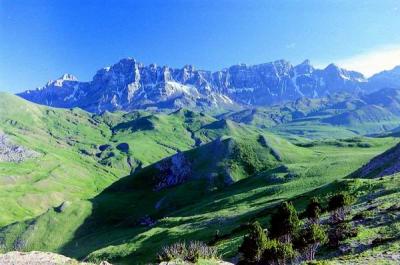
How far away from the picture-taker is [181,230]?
139625mm

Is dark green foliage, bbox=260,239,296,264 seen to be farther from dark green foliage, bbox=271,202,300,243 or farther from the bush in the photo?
dark green foliage, bbox=271,202,300,243

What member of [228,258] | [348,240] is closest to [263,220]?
[228,258]

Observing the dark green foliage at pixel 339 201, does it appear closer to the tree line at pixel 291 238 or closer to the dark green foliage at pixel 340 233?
the tree line at pixel 291 238

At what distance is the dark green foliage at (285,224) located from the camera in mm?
67500

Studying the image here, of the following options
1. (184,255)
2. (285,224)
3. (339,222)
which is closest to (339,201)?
(339,222)

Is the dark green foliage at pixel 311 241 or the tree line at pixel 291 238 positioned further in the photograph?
the dark green foliage at pixel 311 241

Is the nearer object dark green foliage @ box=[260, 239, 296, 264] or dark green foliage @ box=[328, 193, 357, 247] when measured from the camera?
dark green foliage @ box=[260, 239, 296, 264]

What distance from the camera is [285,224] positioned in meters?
67.8

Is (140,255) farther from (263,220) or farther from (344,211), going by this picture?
(344,211)

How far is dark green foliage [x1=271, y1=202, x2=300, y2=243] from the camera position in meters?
67.5

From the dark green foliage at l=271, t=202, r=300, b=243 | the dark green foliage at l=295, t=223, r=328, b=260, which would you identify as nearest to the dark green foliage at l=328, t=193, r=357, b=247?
the dark green foliage at l=295, t=223, r=328, b=260

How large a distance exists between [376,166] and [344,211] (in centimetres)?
8382

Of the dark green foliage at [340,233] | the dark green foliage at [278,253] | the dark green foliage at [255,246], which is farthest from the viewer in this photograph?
the dark green foliage at [340,233]

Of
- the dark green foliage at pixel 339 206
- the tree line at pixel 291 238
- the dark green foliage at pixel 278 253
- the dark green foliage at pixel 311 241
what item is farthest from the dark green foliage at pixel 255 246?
the dark green foliage at pixel 339 206
